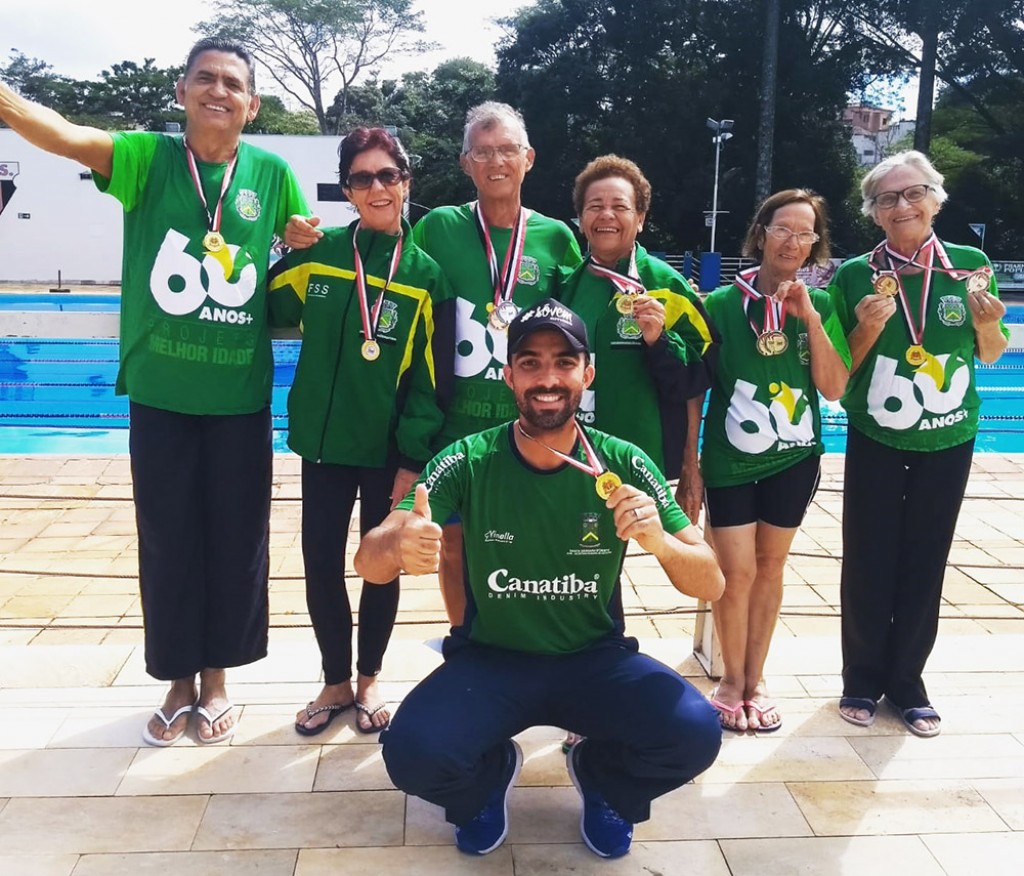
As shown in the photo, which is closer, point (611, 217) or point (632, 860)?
point (632, 860)

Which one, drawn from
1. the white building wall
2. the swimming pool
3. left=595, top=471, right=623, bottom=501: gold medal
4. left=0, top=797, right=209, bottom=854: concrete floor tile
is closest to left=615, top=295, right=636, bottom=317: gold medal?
left=595, top=471, right=623, bottom=501: gold medal

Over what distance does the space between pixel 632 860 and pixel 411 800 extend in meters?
0.67

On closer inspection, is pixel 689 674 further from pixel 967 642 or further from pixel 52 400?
pixel 52 400

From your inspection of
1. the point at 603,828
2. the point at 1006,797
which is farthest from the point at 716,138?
the point at 603,828

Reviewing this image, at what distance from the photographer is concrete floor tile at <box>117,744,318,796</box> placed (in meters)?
2.65

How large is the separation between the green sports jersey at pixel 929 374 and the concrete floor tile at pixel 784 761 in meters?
1.02

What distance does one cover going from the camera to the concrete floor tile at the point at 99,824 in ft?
7.75

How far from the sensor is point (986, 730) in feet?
10.0

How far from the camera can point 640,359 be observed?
279 cm

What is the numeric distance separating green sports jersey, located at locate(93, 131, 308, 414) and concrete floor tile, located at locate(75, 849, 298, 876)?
4.05 feet

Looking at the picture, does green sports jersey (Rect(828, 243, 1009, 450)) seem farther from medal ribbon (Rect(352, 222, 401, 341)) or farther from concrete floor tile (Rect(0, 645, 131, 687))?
concrete floor tile (Rect(0, 645, 131, 687))

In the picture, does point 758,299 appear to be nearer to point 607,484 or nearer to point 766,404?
point 766,404

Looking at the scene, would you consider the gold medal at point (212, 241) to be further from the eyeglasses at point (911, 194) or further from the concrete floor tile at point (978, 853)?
the concrete floor tile at point (978, 853)

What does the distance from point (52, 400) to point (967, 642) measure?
33.3ft
